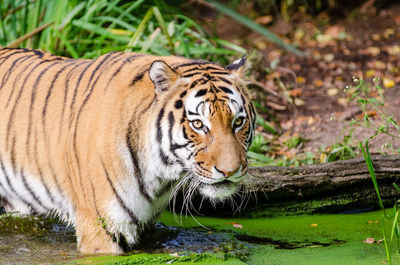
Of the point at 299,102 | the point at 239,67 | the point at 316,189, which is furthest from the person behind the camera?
the point at 299,102

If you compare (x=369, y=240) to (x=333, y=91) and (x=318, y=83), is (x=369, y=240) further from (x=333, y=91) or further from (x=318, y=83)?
(x=318, y=83)

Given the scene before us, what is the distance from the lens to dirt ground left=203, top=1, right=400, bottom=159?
6.99 m

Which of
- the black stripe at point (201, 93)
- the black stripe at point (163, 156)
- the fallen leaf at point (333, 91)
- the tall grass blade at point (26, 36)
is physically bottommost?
the black stripe at point (163, 156)

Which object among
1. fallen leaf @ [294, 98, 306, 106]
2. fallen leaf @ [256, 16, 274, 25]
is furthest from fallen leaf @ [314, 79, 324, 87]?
fallen leaf @ [256, 16, 274, 25]

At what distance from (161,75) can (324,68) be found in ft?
17.4

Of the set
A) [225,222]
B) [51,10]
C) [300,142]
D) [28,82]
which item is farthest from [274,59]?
[28,82]

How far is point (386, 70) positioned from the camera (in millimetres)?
8266

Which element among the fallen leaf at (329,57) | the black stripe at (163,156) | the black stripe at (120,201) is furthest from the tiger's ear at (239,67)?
the fallen leaf at (329,57)

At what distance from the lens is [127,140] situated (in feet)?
12.0

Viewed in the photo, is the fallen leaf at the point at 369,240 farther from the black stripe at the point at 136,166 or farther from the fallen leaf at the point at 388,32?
the fallen leaf at the point at 388,32

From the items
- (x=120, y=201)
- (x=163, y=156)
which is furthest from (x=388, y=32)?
(x=120, y=201)

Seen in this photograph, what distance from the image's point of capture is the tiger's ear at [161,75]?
11.6ft

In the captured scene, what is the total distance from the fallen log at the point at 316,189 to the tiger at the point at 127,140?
1.06m

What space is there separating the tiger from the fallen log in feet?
3.46
